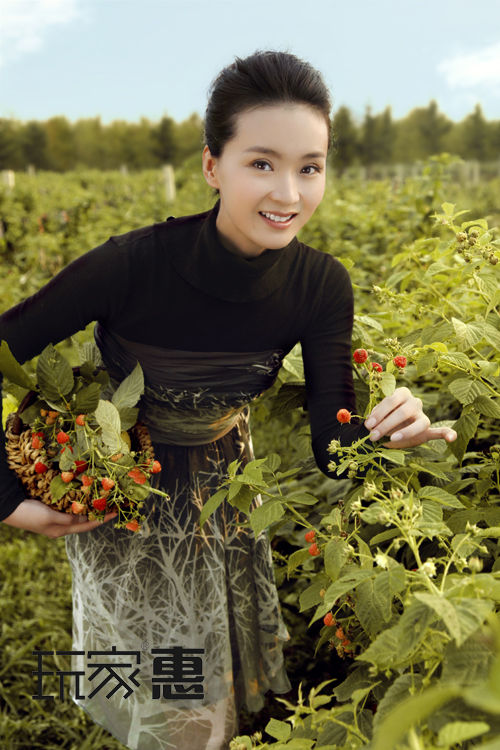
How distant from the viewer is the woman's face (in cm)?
127

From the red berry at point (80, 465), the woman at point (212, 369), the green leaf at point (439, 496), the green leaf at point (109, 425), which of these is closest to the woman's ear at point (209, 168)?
the woman at point (212, 369)

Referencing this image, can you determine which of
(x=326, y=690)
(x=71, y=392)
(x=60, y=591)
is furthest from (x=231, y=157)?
(x=60, y=591)

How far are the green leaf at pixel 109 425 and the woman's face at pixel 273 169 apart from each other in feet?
1.39

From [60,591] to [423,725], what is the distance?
223cm

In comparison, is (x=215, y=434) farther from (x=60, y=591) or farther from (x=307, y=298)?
(x=60, y=591)

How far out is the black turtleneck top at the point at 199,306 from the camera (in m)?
1.40

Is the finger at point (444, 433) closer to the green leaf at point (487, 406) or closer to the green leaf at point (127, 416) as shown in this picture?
the green leaf at point (487, 406)

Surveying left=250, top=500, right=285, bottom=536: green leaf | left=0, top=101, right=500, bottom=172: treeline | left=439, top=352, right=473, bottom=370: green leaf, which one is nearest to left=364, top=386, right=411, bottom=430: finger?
left=439, top=352, right=473, bottom=370: green leaf

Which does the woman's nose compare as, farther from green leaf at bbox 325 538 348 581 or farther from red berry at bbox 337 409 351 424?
green leaf at bbox 325 538 348 581

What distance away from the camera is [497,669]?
0.55 metres

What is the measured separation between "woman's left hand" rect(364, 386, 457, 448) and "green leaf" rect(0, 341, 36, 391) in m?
0.65

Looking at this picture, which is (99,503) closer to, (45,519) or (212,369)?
(45,519)

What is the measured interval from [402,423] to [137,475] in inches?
19.3

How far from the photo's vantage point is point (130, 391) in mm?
1373
